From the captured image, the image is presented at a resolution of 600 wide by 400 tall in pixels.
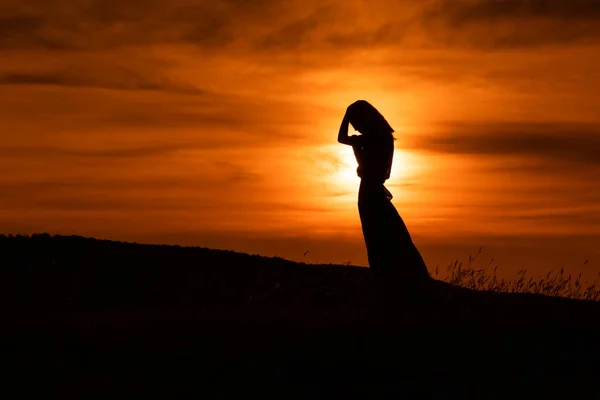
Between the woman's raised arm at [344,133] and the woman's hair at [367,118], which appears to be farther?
the woman's raised arm at [344,133]

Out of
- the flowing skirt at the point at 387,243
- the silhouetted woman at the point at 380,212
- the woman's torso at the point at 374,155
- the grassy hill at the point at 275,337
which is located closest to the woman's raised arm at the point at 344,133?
the silhouetted woman at the point at 380,212

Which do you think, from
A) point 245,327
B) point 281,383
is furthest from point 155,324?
point 281,383

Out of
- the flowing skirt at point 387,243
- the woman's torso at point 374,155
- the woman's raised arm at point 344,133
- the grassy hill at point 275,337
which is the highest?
the woman's raised arm at point 344,133

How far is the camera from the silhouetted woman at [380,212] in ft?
46.6

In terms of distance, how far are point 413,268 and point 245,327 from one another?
3.57 meters

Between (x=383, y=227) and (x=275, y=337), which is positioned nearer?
(x=275, y=337)

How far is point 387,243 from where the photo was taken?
14.3 metres

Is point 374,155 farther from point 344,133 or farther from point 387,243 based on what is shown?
point 387,243

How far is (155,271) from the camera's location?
18312mm

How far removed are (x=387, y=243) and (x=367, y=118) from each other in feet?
6.42

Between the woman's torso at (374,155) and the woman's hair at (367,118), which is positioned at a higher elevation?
the woman's hair at (367,118)

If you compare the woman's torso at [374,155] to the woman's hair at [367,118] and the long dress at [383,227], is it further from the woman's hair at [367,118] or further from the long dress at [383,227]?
the woman's hair at [367,118]

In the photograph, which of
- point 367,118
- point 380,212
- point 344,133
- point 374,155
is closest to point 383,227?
point 380,212

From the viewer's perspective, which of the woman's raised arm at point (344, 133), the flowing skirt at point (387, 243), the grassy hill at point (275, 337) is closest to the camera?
the grassy hill at point (275, 337)
